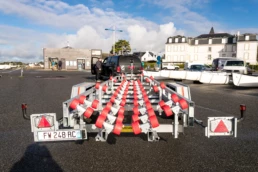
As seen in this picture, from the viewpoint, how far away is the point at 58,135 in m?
3.13

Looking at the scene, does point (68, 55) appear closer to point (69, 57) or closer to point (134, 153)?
Result: point (69, 57)

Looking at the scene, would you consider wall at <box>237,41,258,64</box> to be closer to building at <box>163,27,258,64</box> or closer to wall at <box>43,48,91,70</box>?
building at <box>163,27,258,64</box>

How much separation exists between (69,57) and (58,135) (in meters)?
52.7

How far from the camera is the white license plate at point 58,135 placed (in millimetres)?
3121

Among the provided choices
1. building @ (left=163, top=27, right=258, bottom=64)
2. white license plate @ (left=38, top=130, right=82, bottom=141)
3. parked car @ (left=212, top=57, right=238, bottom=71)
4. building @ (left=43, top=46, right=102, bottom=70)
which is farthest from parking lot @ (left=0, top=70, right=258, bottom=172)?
building @ (left=163, top=27, right=258, bottom=64)

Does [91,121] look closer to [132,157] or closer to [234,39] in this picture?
[132,157]

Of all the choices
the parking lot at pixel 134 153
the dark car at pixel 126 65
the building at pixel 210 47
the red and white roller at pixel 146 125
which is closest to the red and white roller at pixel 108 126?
the red and white roller at pixel 146 125

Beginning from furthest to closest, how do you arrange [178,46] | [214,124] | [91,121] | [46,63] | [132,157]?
[178,46] < [46,63] < [91,121] < [132,157] < [214,124]

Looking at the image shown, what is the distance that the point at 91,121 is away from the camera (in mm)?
5582

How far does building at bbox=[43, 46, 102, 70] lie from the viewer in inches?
2083

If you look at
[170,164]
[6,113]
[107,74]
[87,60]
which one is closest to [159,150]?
[170,164]

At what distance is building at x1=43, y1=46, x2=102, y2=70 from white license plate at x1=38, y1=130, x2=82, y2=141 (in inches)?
2028

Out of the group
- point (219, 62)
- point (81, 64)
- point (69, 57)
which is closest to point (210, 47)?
point (81, 64)

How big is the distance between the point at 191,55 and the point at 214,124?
277ft
